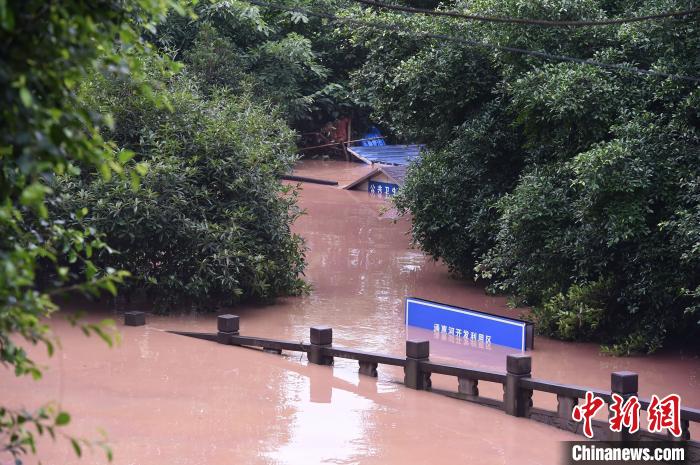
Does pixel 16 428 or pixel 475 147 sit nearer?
pixel 16 428

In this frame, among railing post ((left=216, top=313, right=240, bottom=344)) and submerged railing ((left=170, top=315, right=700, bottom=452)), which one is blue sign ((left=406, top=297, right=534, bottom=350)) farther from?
railing post ((left=216, top=313, right=240, bottom=344))

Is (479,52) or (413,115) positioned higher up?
(479,52)

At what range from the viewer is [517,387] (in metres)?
8.44

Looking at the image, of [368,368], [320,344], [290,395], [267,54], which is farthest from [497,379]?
[267,54]

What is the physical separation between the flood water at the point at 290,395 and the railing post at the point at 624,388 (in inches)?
22.0

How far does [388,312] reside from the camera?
1387 cm

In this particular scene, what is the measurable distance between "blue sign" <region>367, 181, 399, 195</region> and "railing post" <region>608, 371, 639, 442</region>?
18.9 meters

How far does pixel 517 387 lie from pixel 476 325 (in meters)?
2.77

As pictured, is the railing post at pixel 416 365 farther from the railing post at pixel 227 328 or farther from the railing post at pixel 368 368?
the railing post at pixel 227 328

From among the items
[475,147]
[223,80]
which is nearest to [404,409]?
[475,147]

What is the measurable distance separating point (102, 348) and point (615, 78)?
7.32m

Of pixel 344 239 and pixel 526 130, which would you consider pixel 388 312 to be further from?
pixel 344 239

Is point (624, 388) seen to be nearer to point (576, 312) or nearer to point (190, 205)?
point (576, 312)

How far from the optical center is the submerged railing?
7.60 m
